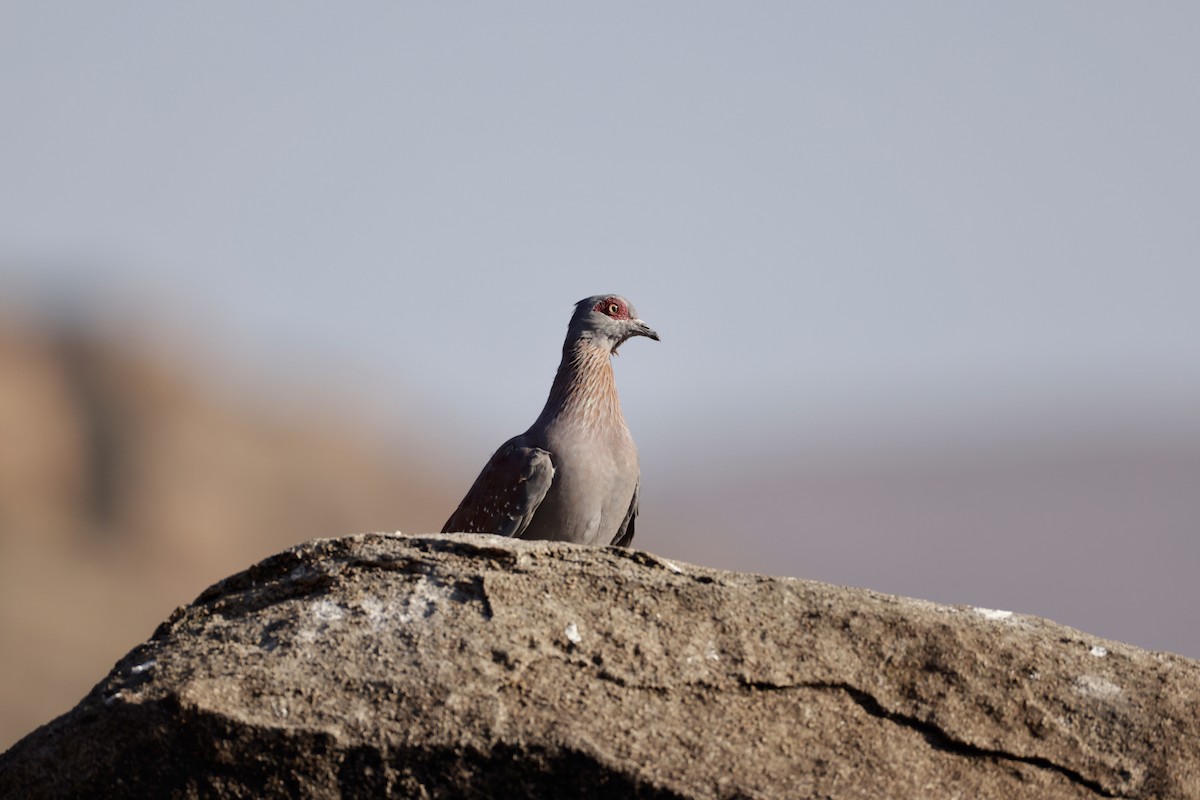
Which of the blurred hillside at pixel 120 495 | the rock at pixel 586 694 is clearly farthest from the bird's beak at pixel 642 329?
the blurred hillside at pixel 120 495

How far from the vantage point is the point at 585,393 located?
7973 millimetres

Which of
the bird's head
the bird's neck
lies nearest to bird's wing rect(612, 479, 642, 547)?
the bird's neck

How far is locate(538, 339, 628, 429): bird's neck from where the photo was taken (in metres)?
7.86

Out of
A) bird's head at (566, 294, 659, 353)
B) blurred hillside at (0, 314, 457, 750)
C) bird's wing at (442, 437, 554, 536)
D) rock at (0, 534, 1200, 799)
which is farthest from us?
blurred hillside at (0, 314, 457, 750)

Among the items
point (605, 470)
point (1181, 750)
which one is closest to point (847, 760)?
point (1181, 750)

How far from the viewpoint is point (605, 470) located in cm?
759

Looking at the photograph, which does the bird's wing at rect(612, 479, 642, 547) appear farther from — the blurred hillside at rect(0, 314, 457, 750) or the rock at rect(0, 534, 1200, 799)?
the blurred hillside at rect(0, 314, 457, 750)

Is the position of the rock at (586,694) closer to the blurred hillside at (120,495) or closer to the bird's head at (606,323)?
the bird's head at (606,323)

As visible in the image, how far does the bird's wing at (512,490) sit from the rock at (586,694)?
2.57 m

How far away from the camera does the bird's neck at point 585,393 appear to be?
7.86 metres

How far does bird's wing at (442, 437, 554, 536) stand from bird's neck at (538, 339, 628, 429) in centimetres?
36

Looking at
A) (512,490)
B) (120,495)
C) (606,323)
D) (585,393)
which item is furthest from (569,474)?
(120,495)

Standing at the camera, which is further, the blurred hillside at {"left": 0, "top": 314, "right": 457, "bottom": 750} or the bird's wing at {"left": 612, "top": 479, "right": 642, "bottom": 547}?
the blurred hillside at {"left": 0, "top": 314, "right": 457, "bottom": 750}

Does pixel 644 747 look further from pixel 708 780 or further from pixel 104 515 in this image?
pixel 104 515
